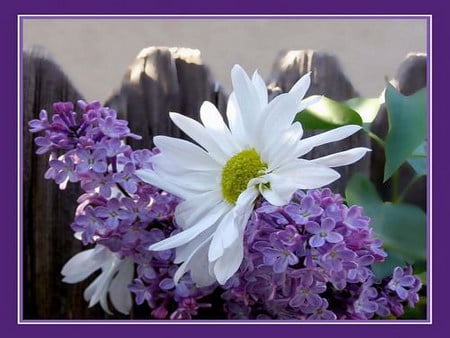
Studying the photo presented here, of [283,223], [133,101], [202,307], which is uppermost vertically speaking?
[133,101]

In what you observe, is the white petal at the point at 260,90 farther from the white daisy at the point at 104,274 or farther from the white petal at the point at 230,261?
the white daisy at the point at 104,274

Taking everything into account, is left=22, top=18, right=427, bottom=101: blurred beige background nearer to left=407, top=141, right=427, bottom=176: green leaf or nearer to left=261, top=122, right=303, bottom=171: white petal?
left=407, top=141, right=427, bottom=176: green leaf

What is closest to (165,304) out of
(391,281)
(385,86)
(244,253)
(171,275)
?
(171,275)

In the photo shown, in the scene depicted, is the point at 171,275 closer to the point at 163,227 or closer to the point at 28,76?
the point at 163,227

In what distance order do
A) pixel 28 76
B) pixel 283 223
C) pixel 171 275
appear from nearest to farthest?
pixel 283 223, pixel 171 275, pixel 28 76

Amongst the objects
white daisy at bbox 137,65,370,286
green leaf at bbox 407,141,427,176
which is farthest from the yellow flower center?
green leaf at bbox 407,141,427,176
